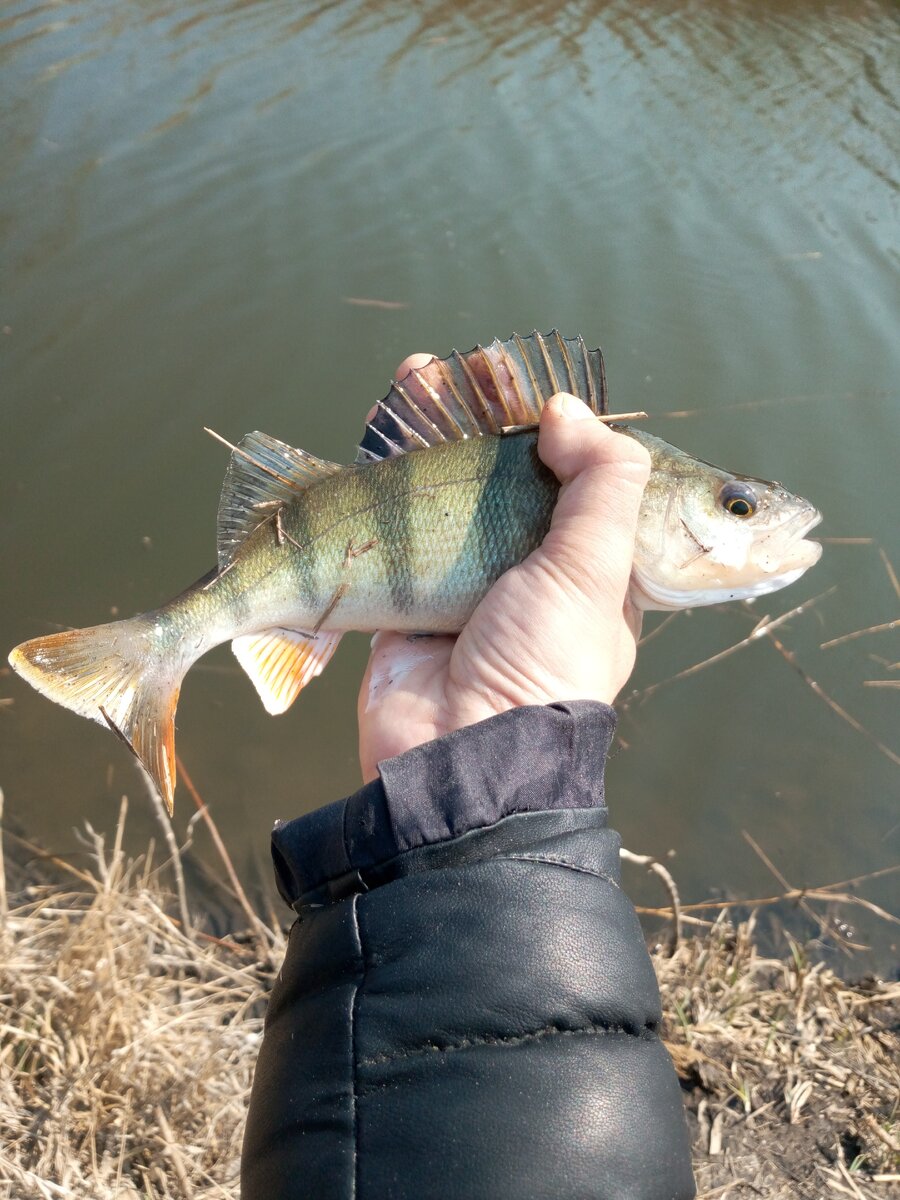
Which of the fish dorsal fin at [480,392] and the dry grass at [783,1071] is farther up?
the fish dorsal fin at [480,392]

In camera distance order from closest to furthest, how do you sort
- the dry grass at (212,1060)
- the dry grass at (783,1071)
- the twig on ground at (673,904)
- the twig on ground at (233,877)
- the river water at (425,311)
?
1. the dry grass at (212,1060)
2. the dry grass at (783,1071)
3. the twig on ground at (673,904)
4. the twig on ground at (233,877)
5. the river water at (425,311)

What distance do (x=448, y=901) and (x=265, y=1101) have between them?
441 millimetres

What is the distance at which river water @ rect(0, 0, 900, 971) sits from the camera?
4.04 meters

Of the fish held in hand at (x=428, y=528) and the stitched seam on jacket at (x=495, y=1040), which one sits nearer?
the stitched seam on jacket at (x=495, y=1040)

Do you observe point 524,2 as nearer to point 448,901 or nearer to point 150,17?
point 150,17

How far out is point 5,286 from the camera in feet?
18.8

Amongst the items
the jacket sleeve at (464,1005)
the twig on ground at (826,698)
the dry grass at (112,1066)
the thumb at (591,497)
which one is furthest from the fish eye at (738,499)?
the dry grass at (112,1066)

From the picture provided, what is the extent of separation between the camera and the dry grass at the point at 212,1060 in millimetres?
2383

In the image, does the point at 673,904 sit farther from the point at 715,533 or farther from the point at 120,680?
the point at 120,680

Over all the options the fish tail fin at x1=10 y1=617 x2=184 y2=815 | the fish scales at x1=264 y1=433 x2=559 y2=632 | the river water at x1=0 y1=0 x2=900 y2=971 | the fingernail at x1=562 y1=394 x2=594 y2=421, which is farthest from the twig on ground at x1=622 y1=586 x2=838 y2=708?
the fish tail fin at x1=10 y1=617 x2=184 y2=815

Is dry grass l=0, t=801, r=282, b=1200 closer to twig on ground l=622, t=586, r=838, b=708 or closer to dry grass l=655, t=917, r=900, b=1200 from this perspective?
dry grass l=655, t=917, r=900, b=1200

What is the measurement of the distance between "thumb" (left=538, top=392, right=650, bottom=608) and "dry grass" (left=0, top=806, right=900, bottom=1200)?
167 centimetres

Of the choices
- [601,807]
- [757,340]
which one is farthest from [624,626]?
[757,340]

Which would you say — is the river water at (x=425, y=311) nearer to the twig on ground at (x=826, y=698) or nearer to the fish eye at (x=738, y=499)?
the twig on ground at (x=826, y=698)
